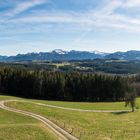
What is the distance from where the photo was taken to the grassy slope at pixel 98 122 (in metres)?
72.1

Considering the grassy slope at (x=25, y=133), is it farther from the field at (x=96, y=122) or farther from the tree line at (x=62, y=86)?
the tree line at (x=62, y=86)

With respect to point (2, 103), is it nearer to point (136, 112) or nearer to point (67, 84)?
point (136, 112)

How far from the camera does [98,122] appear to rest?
3568 inches

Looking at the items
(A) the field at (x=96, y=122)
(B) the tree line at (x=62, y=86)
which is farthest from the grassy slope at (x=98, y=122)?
(B) the tree line at (x=62, y=86)

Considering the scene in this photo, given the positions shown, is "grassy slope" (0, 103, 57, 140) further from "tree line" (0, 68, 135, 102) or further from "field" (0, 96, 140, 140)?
"tree line" (0, 68, 135, 102)

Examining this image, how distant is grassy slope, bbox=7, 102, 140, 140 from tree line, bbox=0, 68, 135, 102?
46171mm

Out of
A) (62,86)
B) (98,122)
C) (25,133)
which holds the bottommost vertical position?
(98,122)

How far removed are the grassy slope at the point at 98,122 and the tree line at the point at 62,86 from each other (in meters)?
46.2

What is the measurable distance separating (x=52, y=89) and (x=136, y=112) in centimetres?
4633

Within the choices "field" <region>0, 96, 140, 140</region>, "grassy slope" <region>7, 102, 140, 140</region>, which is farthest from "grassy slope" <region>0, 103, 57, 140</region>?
"grassy slope" <region>7, 102, 140, 140</region>

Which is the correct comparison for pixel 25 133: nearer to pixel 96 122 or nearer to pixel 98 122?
pixel 96 122

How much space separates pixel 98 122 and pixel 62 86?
60468mm

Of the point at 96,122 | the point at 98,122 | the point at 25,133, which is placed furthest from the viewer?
the point at 98,122

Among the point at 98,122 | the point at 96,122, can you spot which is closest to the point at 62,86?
the point at 98,122
